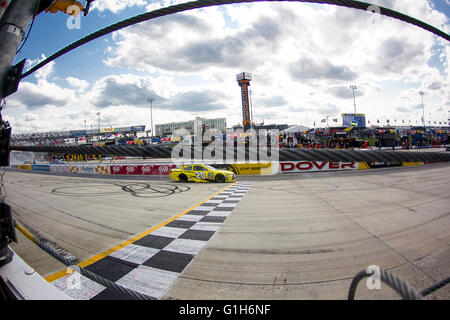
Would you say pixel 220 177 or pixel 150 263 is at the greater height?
pixel 220 177

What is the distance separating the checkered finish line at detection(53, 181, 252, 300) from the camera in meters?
2.50

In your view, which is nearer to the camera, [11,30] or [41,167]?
[11,30]

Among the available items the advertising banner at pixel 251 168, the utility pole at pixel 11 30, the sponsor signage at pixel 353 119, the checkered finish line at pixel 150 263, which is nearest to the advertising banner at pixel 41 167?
the advertising banner at pixel 251 168

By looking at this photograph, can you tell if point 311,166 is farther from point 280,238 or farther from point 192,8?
point 192,8

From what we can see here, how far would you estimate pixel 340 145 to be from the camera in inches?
1014

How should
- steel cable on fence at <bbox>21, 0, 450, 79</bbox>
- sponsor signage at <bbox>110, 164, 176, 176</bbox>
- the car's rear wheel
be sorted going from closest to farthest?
1. steel cable on fence at <bbox>21, 0, 450, 79</bbox>
2. the car's rear wheel
3. sponsor signage at <bbox>110, 164, 176, 176</bbox>

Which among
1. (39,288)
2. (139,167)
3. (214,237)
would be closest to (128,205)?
(214,237)

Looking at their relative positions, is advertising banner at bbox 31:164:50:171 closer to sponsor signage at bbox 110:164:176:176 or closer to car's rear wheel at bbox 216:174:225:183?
sponsor signage at bbox 110:164:176:176

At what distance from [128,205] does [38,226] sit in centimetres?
224

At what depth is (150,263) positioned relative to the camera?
122 inches

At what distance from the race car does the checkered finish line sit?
6400 mm

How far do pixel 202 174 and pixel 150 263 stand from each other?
860cm

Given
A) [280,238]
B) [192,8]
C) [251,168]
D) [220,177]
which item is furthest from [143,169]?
[192,8]

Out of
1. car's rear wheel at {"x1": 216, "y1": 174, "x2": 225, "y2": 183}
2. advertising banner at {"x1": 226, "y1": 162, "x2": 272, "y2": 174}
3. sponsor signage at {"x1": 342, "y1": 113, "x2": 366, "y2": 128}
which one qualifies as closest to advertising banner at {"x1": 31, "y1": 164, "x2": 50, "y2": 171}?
advertising banner at {"x1": 226, "y1": 162, "x2": 272, "y2": 174}
